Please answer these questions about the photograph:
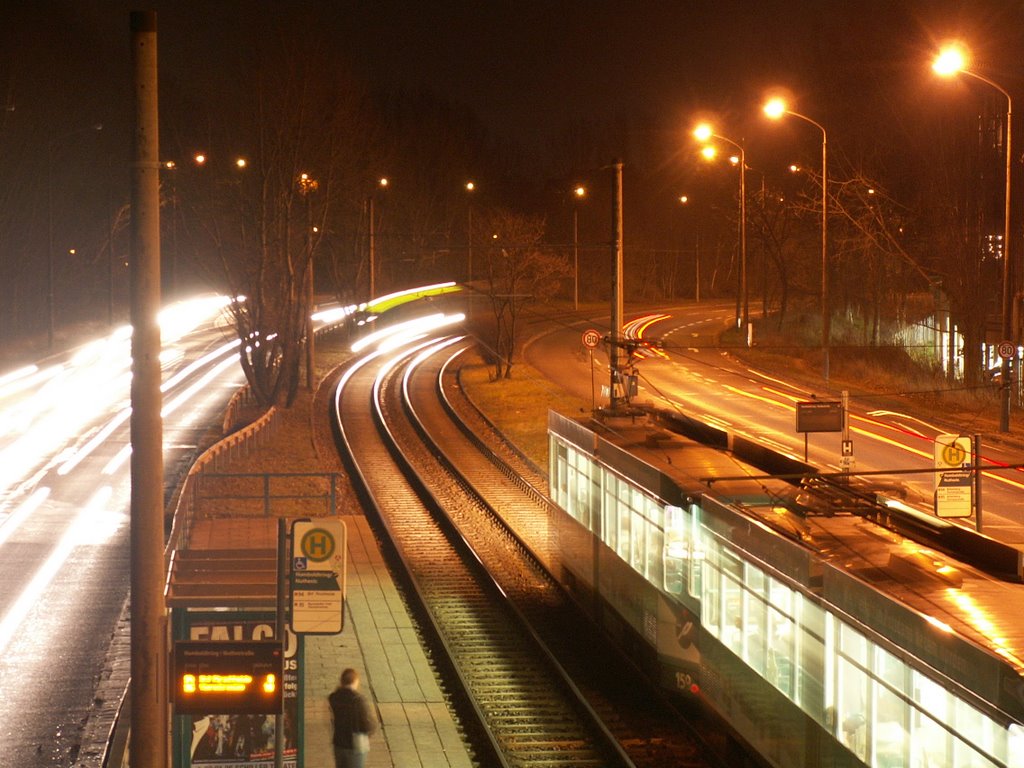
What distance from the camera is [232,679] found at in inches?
310

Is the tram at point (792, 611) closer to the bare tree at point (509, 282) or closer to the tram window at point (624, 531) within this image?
the tram window at point (624, 531)

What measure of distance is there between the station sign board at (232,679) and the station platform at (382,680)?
251cm

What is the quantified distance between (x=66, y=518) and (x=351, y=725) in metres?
16.5

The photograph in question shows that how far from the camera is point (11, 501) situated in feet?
88.3

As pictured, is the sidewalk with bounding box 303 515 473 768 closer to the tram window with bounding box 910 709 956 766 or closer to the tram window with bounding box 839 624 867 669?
the tram window with bounding box 839 624 867 669

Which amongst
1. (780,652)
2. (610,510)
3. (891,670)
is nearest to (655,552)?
(610,510)

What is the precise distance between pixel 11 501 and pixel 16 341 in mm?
36718

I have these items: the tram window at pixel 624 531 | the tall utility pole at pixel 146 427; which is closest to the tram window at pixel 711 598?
the tram window at pixel 624 531

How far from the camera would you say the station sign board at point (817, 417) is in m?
19.4


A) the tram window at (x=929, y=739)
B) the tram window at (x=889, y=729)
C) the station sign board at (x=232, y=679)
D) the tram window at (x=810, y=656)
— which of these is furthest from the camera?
the tram window at (x=810, y=656)

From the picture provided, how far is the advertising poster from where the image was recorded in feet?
31.2

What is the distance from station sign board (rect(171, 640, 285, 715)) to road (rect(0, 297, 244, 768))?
5364 millimetres

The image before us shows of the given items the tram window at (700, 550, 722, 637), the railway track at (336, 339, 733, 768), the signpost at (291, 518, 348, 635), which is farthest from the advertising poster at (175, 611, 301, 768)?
the tram window at (700, 550, 722, 637)

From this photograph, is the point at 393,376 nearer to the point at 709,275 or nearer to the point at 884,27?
the point at 884,27
